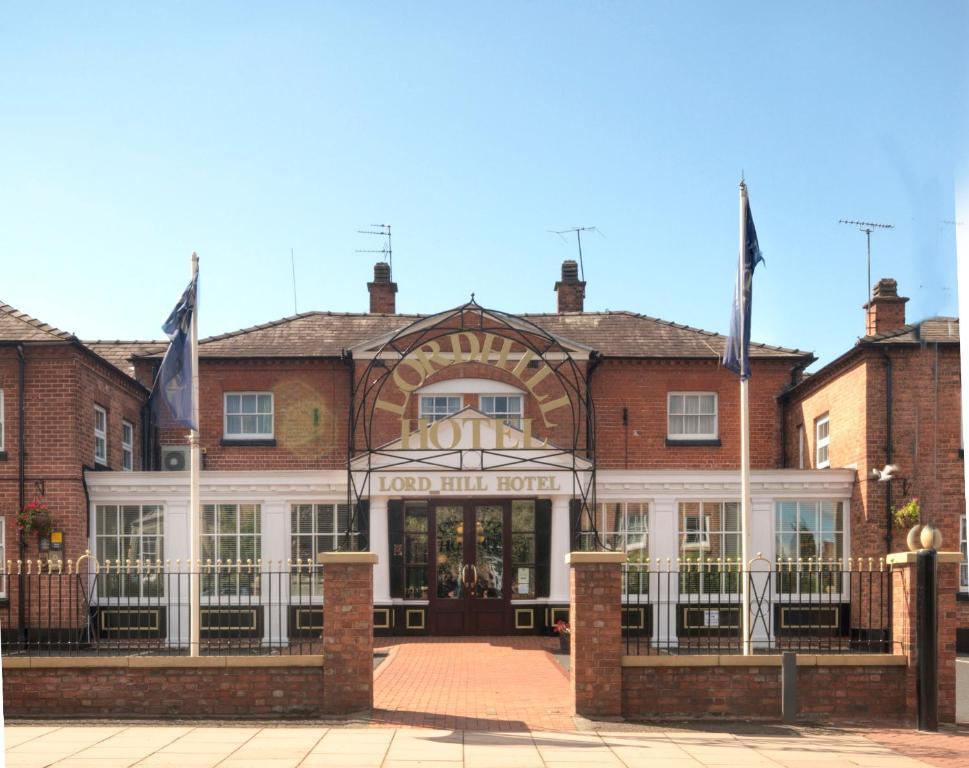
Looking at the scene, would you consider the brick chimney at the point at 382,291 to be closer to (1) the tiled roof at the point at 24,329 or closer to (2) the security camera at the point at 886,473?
(1) the tiled roof at the point at 24,329

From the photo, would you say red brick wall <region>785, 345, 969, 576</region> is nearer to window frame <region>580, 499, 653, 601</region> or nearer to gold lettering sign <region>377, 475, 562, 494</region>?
window frame <region>580, 499, 653, 601</region>

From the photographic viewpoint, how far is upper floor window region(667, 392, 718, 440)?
24562 mm

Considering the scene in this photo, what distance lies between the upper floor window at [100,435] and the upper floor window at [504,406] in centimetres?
807

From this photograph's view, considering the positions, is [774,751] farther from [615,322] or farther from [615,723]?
[615,322]

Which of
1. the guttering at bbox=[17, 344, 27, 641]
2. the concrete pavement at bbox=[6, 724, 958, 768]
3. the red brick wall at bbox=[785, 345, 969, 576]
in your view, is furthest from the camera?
the red brick wall at bbox=[785, 345, 969, 576]

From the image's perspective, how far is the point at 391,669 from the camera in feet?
51.6

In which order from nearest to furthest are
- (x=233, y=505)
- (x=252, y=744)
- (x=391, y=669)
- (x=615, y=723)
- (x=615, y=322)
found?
(x=252, y=744) → (x=615, y=723) → (x=391, y=669) → (x=233, y=505) → (x=615, y=322)

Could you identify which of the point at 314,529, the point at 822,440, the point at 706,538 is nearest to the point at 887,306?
the point at 822,440

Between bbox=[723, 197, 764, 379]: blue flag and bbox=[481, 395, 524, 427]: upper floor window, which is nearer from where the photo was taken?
bbox=[723, 197, 764, 379]: blue flag

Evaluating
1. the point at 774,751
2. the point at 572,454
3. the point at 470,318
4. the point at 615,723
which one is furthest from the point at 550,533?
the point at 774,751

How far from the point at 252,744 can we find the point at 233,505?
1077 cm

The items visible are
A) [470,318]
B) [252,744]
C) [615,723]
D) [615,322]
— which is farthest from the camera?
[615,322]

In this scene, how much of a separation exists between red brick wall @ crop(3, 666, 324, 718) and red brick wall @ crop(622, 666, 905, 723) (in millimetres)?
3683

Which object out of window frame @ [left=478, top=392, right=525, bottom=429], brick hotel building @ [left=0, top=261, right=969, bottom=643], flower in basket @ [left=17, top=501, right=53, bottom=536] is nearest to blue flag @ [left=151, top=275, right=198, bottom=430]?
brick hotel building @ [left=0, top=261, right=969, bottom=643]
